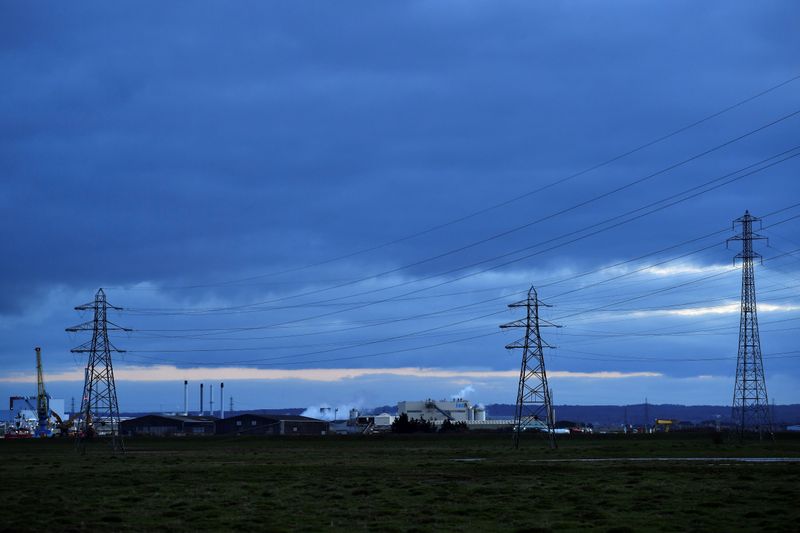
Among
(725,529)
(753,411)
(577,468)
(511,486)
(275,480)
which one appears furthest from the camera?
A: (753,411)

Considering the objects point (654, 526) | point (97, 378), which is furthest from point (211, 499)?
point (97, 378)

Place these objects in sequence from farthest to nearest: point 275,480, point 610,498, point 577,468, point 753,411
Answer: point 753,411
point 577,468
point 275,480
point 610,498

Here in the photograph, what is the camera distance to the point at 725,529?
111ft

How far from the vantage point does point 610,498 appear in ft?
148

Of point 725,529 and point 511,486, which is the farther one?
point 511,486

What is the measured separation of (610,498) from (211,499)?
63.8 feet

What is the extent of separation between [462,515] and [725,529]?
10774 mm

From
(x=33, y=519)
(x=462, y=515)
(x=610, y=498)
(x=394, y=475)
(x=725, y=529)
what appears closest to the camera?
(x=725, y=529)

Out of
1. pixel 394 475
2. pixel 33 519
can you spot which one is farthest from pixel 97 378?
pixel 33 519

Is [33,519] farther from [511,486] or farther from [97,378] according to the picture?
[97,378]

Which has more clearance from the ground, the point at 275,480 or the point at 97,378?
the point at 97,378

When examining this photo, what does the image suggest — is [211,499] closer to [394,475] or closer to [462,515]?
[462,515]

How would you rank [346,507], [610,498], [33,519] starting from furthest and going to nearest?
[610,498] → [346,507] → [33,519]

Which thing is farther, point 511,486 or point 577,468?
point 577,468
